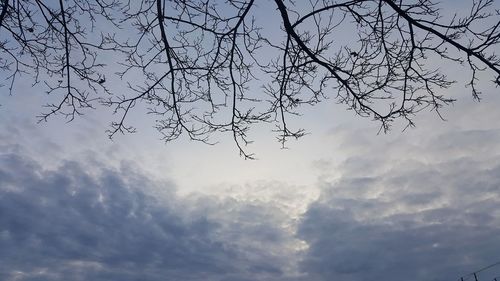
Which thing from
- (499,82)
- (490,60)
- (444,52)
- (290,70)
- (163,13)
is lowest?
(499,82)

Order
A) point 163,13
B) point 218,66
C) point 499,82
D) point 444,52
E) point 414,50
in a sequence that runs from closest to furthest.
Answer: point 499,82 → point 444,52 → point 414,50 → point 163,13 → point 218,66

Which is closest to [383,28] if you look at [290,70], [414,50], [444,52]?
[414,50]

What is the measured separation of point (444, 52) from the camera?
452cm

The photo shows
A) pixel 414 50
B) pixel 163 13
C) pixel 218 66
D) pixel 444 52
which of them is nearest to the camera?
pixel 444 52

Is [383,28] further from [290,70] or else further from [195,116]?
[195,116]

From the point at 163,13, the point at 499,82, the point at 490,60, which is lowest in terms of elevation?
the point at 499,82

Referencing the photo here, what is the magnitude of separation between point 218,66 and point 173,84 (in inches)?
23.4

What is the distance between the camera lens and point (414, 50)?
484cm

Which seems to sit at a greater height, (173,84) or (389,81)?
(173,84)

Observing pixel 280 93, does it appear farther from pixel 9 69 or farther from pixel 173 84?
pixel 9 69

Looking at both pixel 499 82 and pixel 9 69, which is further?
pixel 9 69

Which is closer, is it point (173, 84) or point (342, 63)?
point (342, 63)

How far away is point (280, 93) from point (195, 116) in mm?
1072

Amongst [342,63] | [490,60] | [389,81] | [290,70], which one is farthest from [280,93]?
[490,60]
